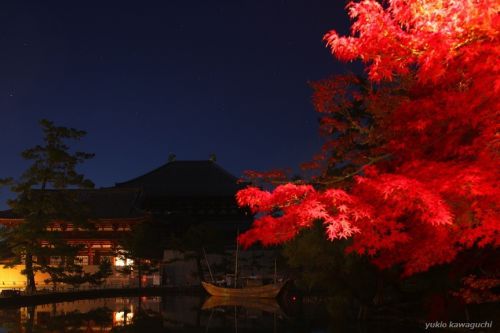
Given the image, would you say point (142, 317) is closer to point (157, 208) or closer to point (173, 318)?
point (173, 318)

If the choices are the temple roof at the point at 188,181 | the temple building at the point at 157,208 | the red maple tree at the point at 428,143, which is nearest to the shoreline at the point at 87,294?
the temple building at the point at 157,208

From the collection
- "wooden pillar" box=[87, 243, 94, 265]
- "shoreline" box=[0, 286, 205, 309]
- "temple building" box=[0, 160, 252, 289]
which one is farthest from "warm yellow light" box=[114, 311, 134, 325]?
"wooden pillar" box=[87, 243, 94, 265]

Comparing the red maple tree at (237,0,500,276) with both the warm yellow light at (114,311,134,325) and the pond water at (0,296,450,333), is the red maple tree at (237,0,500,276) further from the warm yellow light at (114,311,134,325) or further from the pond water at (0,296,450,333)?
the warm yellow light at (114,311,134,325)

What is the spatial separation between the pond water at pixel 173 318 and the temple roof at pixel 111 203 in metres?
8.45

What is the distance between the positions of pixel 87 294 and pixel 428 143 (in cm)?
2245

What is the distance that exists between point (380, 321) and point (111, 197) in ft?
77.8

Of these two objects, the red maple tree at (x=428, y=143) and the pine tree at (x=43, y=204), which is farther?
the pine tree at (x=43, y=204)

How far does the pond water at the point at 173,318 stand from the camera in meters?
15.2

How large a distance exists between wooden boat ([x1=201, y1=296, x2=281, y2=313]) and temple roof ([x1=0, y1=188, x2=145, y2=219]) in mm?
9276

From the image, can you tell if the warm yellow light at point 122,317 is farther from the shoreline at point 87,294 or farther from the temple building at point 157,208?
the temple building at point 157,208

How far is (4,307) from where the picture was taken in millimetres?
20500

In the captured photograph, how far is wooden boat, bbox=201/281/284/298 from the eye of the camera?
2416 cm

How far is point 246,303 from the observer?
77.9 feet

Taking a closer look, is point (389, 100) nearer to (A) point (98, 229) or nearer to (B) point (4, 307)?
(B) point (4, 307)
